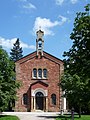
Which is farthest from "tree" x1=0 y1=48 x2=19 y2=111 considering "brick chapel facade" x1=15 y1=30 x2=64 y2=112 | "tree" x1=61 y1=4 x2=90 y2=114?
"brick chapel facade" x1=15 y1=30 x2=64 y2=112

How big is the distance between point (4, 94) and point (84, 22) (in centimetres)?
1619

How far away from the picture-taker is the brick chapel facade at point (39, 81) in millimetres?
51594

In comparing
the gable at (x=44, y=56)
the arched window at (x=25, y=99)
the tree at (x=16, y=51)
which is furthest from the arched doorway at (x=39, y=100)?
the tree at (x=16, y=51)

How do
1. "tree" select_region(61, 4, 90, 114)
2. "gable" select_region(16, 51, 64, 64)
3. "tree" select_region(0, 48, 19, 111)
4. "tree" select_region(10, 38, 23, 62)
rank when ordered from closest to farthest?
"tree" select_region(61, 4, 90, 114) → "tree" select_region(0, 48, 19, 111) → "gable" select_region(16, 51, 64, 64) → "tree" select_region(10, 38, 23, 62)

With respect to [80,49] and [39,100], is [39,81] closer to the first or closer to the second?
[39,100]

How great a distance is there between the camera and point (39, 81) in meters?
51.7

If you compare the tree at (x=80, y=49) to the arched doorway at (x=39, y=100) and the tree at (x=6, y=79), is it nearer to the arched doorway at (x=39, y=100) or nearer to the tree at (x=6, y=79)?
the tree at (x=6, y=79)

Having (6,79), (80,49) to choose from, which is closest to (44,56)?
(6,79)

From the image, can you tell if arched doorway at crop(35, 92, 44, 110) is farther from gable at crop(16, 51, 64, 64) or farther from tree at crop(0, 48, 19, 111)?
tree at crop(0, 48, 19, 111)

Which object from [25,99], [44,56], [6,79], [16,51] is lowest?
[25,99]

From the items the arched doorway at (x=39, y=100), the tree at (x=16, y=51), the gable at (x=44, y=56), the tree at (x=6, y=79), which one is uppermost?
the tree at (x=16, y=51)

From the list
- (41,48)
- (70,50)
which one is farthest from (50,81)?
(70,50)

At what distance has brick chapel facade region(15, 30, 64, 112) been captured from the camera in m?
51.6

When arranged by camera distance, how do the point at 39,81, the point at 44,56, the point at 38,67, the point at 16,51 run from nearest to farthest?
the point at 39,81, the point at 38,67, the point at 44,56, the point at 16,51
